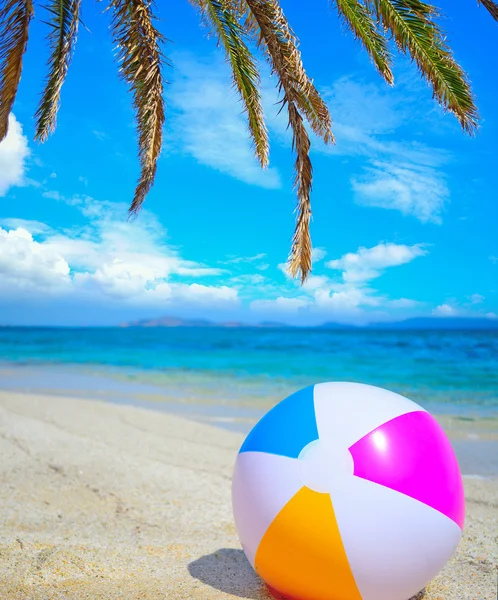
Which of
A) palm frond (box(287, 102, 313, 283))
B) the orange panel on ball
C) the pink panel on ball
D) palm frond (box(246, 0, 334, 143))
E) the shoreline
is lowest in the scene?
the shoreline

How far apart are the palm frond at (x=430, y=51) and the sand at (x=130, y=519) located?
15.1 ft

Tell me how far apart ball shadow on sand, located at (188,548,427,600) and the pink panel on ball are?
37.6 inches

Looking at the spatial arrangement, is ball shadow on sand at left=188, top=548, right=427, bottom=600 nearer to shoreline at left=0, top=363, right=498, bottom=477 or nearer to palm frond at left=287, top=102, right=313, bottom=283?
palm frond at left=287, top=102, right=313, bottom=283

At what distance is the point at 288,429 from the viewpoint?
349 cm

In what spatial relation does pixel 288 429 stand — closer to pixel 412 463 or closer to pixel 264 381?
pixel 412 463

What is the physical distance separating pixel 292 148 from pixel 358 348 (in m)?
35.2

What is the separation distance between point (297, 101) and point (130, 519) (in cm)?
516

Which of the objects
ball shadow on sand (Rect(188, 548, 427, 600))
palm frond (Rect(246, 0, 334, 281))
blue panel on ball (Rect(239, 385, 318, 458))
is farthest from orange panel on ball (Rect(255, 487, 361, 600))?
palm frond (Rect(246, 0, 334, 281))

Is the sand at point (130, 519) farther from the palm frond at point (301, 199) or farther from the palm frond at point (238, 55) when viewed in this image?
the palm frond at point (238, 55)

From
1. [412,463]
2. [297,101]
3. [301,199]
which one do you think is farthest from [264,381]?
[412,463]

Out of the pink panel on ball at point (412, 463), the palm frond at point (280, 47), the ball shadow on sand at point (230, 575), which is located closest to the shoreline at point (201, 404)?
the ball shadow on sand at point (230, 575)

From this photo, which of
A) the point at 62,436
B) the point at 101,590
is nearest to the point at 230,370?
the point at 62,436

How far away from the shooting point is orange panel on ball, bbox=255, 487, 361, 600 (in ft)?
10.4

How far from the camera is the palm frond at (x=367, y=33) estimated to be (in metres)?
6.16
